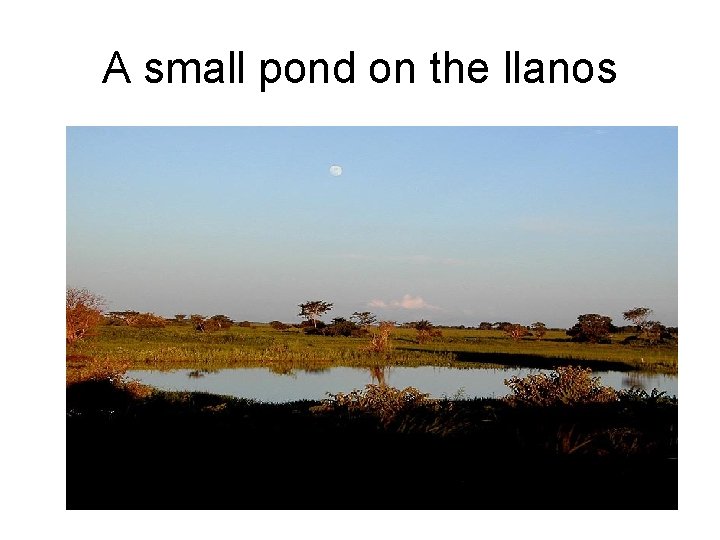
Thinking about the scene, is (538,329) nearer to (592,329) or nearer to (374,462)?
(592,329)

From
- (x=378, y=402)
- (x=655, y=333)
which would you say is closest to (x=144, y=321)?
(x=655, y=333)

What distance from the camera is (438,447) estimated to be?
8039mm

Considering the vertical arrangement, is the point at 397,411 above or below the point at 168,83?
below

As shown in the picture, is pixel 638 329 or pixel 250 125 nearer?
pixel 250 125

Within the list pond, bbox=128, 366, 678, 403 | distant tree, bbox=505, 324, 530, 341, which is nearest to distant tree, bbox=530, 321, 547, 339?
distant tree, bbox=505, 324, 530, 341

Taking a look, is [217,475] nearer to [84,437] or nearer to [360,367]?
[84,437]

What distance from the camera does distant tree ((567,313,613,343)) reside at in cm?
6419

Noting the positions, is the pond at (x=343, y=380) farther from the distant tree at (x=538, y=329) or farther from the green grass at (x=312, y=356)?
the distant tree at (x=538, y=329)

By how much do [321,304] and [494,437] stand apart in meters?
87.5

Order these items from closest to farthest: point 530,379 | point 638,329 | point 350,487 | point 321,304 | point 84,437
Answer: point 350,487 → point 84,437 → point 530,379 → point 638,329 → point 321,304

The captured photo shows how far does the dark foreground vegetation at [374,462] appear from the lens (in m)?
6.87

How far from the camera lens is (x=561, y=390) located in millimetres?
11977

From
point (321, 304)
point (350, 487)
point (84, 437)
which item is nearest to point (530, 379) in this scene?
point (350, 487)
